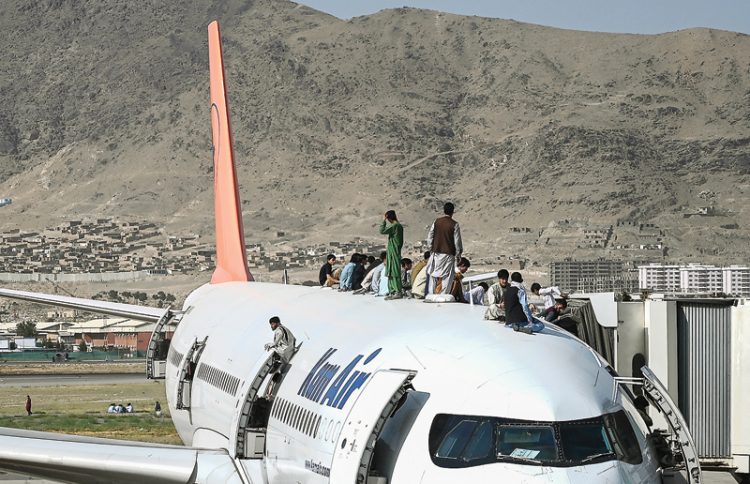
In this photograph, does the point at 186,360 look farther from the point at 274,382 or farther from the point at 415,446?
the point at 415,446

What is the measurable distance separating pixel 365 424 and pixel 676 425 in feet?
9.07

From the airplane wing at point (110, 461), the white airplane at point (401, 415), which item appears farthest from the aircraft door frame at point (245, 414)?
the airplane wing at point (110, 461)

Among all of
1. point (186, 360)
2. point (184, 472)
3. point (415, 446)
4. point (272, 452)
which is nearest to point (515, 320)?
point (415, 446)

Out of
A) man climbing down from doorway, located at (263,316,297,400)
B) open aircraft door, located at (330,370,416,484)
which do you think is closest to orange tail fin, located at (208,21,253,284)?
man climbing down from doorway, located at (263,316,297,400)

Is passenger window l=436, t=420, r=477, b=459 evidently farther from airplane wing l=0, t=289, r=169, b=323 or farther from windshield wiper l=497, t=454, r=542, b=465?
airplane wing l=0, t=289, r=169, b=323

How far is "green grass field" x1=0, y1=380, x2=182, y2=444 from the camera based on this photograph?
47.2m

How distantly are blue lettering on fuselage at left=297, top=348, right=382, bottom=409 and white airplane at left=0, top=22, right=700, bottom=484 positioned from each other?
0.08 ft

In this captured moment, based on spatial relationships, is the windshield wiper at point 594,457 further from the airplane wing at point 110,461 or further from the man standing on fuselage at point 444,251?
the man standing on fuselage at point 444,251

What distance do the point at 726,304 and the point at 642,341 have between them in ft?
4.31

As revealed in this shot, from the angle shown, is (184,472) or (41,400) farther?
(41,400)

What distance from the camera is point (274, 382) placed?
53.4 ft

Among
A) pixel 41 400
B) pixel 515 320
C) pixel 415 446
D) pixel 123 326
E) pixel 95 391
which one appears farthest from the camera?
pixel 123 326

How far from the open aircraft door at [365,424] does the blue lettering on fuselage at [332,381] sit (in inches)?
27.0

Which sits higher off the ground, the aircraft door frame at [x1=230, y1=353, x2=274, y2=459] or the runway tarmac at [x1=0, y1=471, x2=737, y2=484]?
the aircraft door frame at [x1=230, y1=353, x2=274, y2=459]
